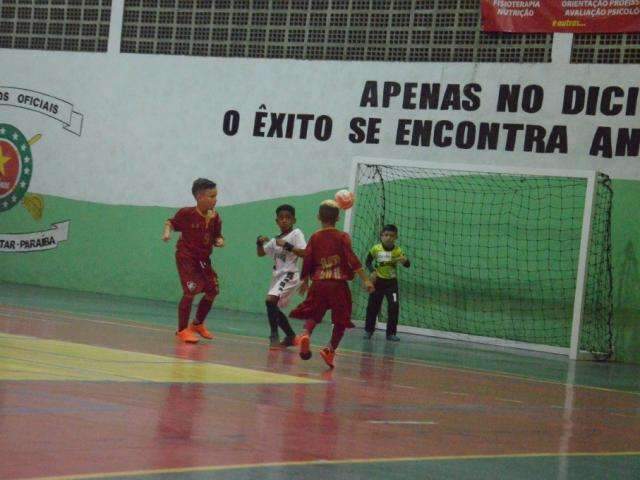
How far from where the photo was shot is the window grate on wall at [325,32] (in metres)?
21.7

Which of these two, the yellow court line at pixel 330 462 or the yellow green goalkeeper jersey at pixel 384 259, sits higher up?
the yellow green goalkeeper jersey at pixel 384 259

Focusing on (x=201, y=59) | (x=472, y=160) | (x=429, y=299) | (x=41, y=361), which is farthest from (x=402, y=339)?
(x=41, y=361)

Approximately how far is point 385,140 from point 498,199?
98.8 inches

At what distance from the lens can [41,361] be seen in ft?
35.0

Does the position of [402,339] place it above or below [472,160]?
below

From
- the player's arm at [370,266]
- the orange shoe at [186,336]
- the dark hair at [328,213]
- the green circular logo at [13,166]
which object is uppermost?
the green circular logo at [13,166]

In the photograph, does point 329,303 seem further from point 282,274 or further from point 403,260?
point 403,260

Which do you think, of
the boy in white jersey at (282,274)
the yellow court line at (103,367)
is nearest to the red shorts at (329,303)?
the yellow court line at (103,367)

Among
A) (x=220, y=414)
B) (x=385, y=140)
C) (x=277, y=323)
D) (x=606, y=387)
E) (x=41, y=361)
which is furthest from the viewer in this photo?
(x=385, y=140)

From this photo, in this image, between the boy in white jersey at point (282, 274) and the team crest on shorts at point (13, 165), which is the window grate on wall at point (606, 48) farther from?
the team crest on shorts at point (13, 165)

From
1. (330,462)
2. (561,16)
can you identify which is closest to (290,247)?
(330,462)

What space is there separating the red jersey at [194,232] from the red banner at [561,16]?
829cm

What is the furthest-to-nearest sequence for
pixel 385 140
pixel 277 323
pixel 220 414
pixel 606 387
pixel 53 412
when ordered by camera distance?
pixel 385 140
pixel 277 323
pixel 606 387
pixel 220 414
pixel 53 412

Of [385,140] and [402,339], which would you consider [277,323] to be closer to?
[402,339]
